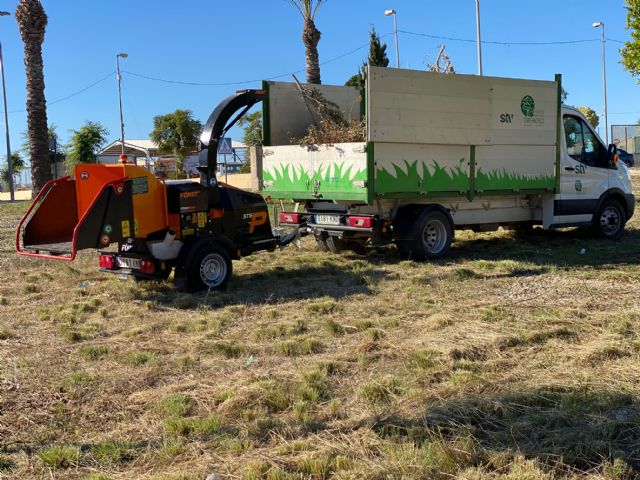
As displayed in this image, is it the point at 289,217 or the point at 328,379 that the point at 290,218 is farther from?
the point at 328,379

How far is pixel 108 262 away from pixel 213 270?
1.32 meters

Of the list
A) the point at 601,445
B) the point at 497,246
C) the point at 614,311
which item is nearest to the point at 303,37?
the point at 497,246

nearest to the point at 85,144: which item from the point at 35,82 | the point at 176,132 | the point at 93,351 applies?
the point at 176,132

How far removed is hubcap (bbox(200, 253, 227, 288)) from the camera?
8258mm

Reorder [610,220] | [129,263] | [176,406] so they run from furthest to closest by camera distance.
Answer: [610,220] → [129,263] → [176,406]

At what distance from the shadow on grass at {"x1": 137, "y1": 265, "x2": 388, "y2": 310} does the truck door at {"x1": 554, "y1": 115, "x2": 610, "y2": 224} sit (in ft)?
15.2

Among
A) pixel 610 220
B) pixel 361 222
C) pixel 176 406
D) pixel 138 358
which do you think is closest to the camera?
pixel 176 406

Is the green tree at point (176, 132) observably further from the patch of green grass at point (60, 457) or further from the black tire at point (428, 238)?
the patch of green grass at point (60, 457)

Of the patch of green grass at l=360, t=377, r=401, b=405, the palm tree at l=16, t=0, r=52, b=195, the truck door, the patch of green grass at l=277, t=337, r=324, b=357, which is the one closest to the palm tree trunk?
the palm tree at l=16, t=0, r=52, b=195

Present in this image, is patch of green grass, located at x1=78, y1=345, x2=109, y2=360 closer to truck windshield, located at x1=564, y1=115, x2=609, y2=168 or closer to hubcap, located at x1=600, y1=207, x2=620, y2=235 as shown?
truck windshield, located at x1=564, y1=115, x2=609, y2=168

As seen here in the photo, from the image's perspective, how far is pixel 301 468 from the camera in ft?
11.4

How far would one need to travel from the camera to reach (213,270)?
27.6 ft

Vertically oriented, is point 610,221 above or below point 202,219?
below

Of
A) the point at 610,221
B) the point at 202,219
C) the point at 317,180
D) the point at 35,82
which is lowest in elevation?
the point at 610,221
